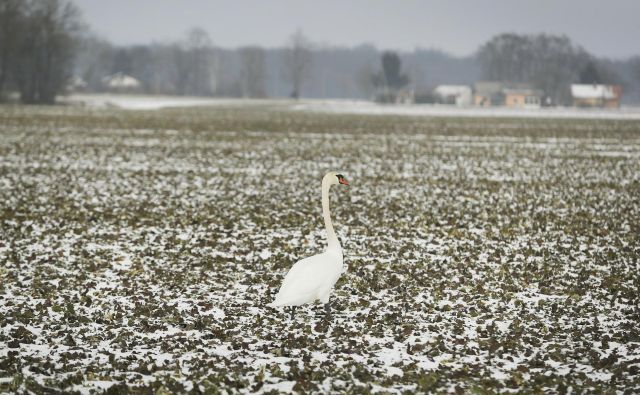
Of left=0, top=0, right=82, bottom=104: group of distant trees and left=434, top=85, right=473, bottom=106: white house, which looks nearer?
left=0, top=0, right=82, bottom=104: group of distant trees

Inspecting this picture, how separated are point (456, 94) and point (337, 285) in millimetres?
160014

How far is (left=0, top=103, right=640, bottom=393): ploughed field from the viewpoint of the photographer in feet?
23.7

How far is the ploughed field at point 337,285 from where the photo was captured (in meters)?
7.23

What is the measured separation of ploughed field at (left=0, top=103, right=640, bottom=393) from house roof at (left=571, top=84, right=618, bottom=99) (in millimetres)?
137062

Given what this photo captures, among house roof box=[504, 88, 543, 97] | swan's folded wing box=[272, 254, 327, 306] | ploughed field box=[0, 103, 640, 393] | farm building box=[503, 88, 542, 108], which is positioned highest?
house roof box=[504, 88, 543, 97]

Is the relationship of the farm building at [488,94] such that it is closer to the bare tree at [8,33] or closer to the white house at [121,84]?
the white house at [121,84]

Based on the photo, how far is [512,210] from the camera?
17.7 meters

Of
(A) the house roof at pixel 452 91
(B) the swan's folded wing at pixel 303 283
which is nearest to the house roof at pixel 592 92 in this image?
(A) the house roof at pixel 452 91

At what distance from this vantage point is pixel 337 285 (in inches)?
419

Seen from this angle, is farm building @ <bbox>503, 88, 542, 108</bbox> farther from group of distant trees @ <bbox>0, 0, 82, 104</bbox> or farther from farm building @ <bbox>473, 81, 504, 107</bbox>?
group of distant trees @ <bbox>0, 0, 82, 104</bbox>

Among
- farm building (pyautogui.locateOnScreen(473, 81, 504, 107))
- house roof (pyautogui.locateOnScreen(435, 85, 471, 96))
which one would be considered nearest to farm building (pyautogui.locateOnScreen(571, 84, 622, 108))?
farm building (pyautogui.locateOnScreen(473, 81, 504, 107))

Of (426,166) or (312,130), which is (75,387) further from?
(312,130)

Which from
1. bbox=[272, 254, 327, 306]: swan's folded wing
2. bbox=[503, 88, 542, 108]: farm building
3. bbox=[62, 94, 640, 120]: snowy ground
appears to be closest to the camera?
bbox=[272, 254, 327, 306]: swan's folded wing

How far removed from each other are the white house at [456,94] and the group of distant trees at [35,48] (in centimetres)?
8409
